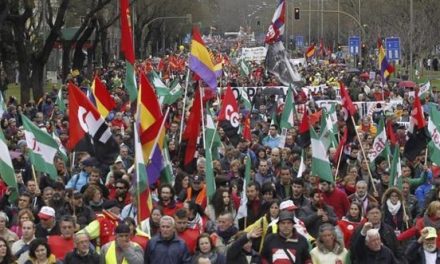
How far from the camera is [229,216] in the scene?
11.0 meters

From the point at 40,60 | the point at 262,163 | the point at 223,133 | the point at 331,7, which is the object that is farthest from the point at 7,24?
the point at 331,7

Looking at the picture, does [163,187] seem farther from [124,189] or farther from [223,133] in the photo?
[223,133]

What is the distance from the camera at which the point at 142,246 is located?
10.4 meters

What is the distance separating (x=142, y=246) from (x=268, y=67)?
22.2 m

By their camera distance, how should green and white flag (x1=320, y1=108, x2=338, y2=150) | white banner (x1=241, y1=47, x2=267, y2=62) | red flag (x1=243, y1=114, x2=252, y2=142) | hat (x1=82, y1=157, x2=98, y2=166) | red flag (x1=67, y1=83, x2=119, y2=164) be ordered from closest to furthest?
red flag (x1=67, y1=83, x2=119, y2=164)
hat (x1=82, y1=157, x2=98, y2=166)
green and white flag (x1=320, y1=108, x2=338, y2=150)
red flag (x1=243, y1=114, x2=252, y2=142)
white banner (x1=241, y1=47, x2=267, y2=62)

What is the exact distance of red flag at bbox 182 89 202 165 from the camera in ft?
53.2

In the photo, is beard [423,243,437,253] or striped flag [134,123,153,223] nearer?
beard [423,243,437,253]

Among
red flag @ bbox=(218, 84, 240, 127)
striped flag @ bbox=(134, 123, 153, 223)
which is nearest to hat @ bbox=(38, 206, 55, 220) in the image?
striped flag @ bbox=(134, 123, 153, 223)

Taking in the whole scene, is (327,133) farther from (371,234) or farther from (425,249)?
(371,234)

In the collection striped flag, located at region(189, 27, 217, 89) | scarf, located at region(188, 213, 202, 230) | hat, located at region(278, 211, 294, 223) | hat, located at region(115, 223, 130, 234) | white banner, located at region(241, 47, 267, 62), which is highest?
striped flag, located at region(189, 27, 217, 89)

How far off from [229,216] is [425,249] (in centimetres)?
185

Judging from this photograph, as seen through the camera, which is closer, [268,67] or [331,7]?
[268,67]

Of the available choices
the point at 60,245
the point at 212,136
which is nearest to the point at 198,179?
the point at 212,136

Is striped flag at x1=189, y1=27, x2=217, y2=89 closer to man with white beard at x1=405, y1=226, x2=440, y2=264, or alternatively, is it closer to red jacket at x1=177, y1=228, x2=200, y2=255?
red jacket at x1=177, y1=228, x2=200, y2=255
